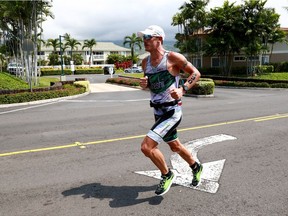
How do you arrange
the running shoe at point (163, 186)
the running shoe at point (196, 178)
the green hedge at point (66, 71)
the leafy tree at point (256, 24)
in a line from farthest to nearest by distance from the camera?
the green hedge at point (66, 71), the leafy tree at point (256, 24), the running shoe at point (196, 178), the running shoe at point (163, 186)

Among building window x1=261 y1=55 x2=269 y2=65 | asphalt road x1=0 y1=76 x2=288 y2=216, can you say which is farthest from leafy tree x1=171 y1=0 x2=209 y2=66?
asphalt road x1=0 y1=76 x2=288 y2=216

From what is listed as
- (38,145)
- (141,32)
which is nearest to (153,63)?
(141,32)

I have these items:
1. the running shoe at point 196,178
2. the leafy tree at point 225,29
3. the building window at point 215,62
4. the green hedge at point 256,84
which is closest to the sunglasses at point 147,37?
Result: the running shoe at point 196,178

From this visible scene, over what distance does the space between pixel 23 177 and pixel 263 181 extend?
150 inches

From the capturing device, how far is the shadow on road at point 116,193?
3.78m

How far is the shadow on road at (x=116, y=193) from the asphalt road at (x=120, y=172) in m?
0.01

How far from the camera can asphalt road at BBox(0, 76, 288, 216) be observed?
364cm

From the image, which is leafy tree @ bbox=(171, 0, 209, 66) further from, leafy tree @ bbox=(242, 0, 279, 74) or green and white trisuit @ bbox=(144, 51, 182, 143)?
green and white trisuit @ bbox=(144, 51, 182, 143)

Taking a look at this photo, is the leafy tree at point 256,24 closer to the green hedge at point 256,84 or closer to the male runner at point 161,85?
the green hedge at point 256,84

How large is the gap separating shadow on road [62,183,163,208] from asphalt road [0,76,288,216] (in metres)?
0.01

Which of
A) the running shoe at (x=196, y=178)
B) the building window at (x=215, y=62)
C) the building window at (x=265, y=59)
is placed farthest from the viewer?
the building window at (x=215, y=62)

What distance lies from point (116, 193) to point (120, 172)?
79 centimetres

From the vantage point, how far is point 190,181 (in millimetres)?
4395

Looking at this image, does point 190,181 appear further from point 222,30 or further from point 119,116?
point 222,30
